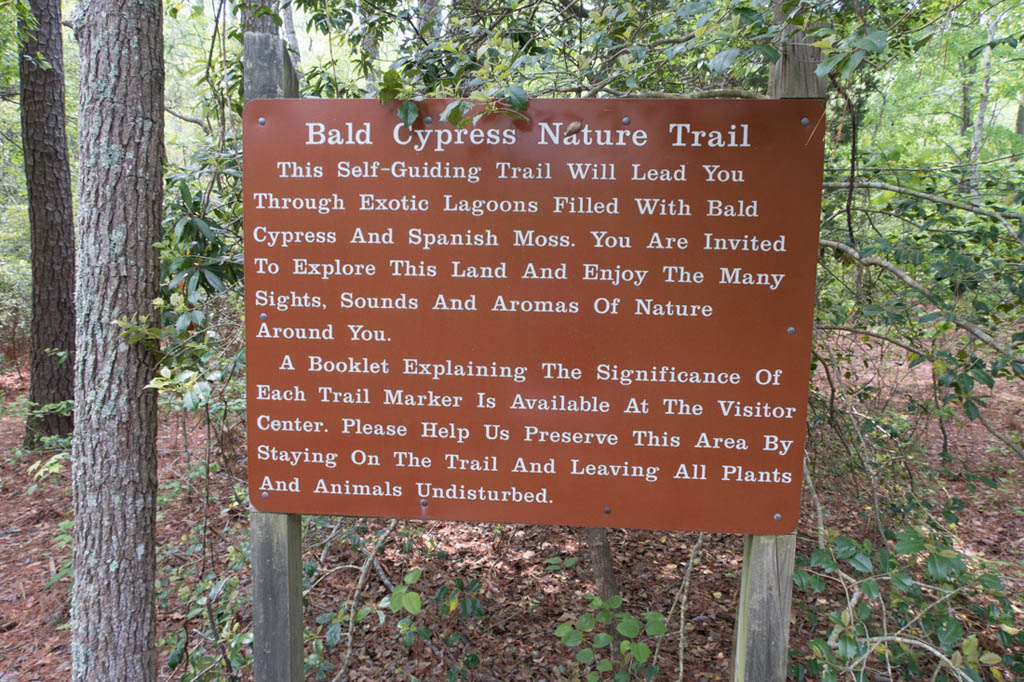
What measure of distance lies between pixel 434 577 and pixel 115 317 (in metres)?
2.81

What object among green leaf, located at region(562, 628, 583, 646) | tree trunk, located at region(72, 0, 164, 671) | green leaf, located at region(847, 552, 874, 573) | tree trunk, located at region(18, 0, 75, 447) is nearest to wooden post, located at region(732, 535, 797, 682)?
green leaf, located at region(847, 552, 874, 573)

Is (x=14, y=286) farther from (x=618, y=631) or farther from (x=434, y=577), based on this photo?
(x=618, y=631)

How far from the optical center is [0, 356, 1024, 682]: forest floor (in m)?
3.36

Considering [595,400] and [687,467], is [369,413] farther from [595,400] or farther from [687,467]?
[687,467]

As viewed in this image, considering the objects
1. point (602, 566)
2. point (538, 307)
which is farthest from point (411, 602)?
point (602, 566)

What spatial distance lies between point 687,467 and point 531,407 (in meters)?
0.48

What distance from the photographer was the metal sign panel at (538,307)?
5.31 ft

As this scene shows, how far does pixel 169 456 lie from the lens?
5820mm

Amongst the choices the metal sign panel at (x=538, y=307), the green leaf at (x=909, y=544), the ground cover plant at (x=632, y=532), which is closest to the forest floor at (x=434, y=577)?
the ground cover plant at (x=632, y=532)

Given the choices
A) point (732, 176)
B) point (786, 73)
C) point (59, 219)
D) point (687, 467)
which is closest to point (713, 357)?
point (687, 467)

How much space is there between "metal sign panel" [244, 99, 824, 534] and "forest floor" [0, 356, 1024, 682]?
137cm

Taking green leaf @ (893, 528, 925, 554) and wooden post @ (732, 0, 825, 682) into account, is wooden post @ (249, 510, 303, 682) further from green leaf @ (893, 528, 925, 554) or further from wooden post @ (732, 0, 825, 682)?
green leaf @ (893, 528, 925, 554)

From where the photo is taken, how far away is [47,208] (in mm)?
6363

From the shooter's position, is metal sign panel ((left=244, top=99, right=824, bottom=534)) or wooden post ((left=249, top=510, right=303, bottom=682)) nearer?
metal sign panel ((left=244, top=99, right=824, bottom=534))
